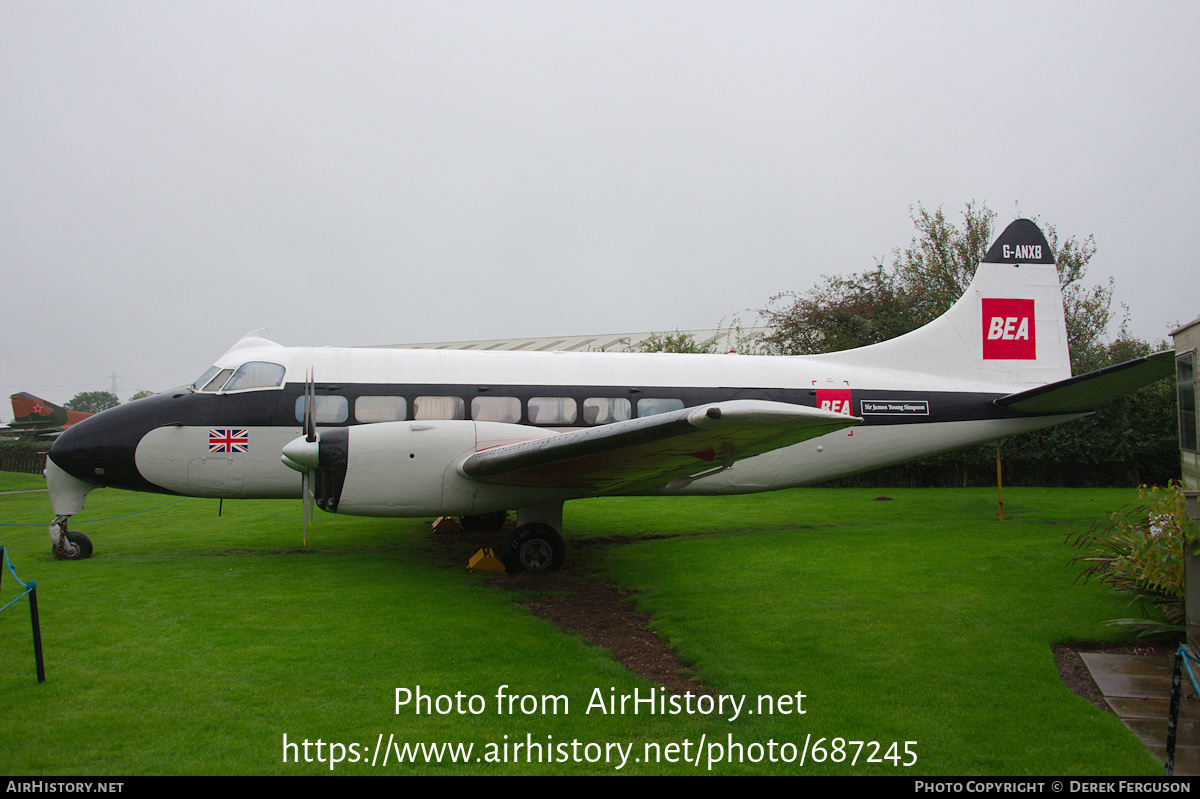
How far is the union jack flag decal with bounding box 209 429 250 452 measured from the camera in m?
9.02

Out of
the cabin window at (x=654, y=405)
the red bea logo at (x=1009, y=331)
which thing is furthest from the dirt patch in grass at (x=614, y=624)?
the red bea logo at (x=1009, y=331)

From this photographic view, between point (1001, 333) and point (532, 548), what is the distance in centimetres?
893

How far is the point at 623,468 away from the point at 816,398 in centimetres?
472

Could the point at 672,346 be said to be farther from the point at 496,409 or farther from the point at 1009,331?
the point at 496,409

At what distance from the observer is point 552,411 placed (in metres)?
9.63

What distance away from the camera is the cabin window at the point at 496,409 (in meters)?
9.41

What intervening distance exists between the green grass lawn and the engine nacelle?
3.45 ft

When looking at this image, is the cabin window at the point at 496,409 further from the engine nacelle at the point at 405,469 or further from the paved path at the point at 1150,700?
the paved path at the point at 1150,700

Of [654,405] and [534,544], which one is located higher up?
[654,405]

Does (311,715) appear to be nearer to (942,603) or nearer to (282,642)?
(282,642)

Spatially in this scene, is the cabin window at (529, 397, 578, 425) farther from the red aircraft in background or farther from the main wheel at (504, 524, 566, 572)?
the red aircraft in background

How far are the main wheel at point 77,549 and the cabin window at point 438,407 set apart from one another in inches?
198

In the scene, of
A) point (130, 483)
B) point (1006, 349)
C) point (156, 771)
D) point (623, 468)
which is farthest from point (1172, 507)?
point (130, 483)

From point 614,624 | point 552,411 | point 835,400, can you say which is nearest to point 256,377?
point 552,411
